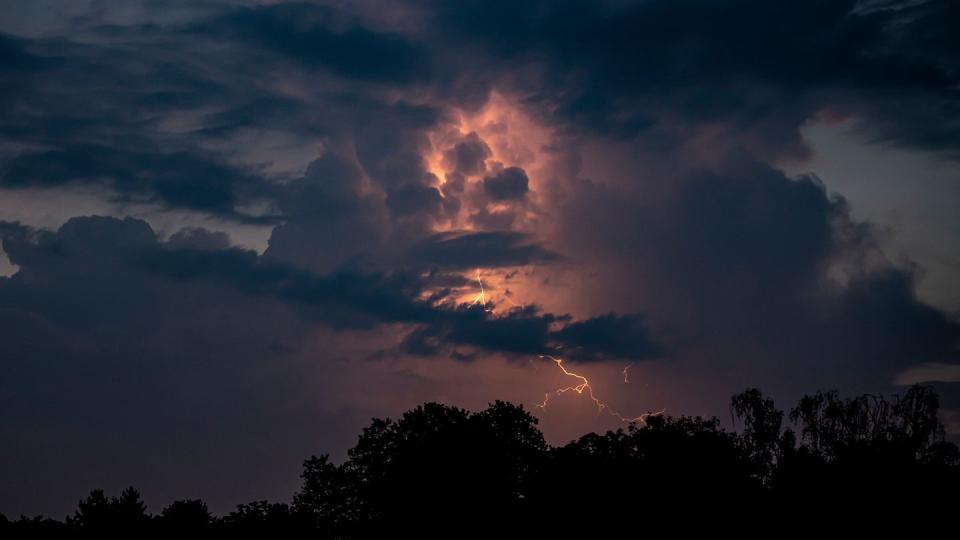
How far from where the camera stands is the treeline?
205ft

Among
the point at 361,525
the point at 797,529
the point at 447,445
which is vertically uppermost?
the point at 447,445

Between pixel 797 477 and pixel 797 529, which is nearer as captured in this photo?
pixel 797 529

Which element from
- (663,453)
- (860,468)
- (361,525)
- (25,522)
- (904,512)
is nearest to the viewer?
(904,512)

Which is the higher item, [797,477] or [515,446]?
[515,446]

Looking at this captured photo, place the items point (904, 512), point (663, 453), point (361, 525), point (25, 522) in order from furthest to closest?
point (361, 525) → point (25, 522) → point (663, 453) → point (904, 512)

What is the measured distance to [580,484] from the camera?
73.2 m

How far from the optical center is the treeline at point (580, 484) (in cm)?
6244

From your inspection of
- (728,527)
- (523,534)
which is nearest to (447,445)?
(523,534)

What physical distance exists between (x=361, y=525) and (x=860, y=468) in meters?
42.5

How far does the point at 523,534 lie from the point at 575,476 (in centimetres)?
559

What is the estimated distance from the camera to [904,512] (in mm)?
58219

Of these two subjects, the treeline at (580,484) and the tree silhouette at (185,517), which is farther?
the tree silhouette at (185,517)

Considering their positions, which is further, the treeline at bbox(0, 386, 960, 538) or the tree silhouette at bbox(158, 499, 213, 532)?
the tree silhouette at bbox(158, 499, 213, 532)

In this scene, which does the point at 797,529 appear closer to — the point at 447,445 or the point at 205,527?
the point at 447,445
